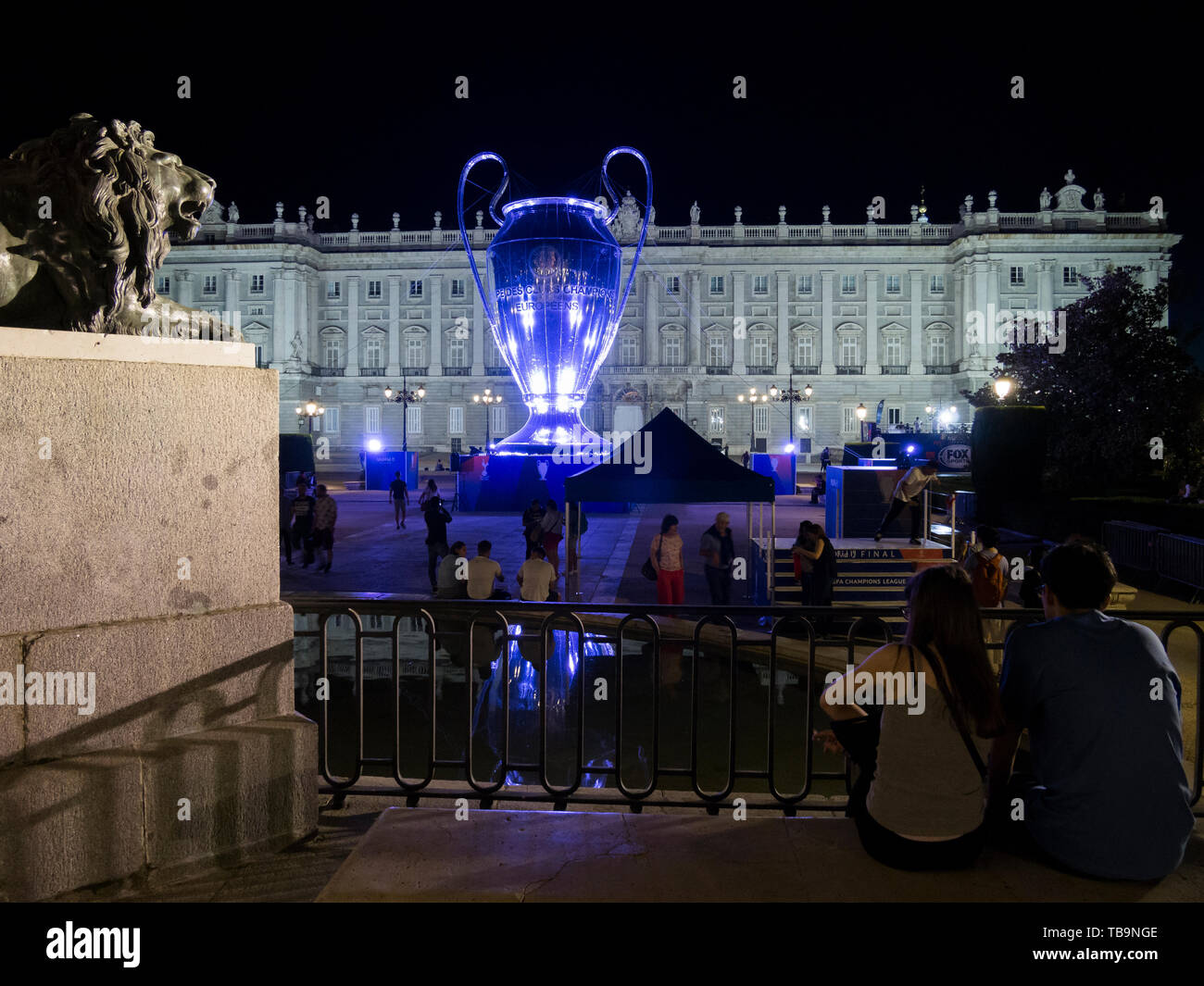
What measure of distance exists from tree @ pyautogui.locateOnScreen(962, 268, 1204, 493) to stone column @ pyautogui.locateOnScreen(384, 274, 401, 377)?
5265 cm

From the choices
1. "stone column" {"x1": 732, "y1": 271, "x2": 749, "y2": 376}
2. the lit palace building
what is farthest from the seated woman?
"stone column" {"x1": 732, "y1": 271, "x2": 749, "y2": 376}

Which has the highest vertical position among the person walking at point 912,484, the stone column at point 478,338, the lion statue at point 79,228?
the stone column at point 478,338

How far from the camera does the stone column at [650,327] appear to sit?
64.1 meters

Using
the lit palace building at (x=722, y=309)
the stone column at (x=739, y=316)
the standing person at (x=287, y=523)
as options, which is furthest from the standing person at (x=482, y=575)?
the stone column at (x=739, y=316)

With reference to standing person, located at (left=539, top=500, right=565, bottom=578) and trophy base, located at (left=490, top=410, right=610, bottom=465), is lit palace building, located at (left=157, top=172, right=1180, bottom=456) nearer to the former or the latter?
trophy base, located at (left=490, top=410, right=610, bottom=465)

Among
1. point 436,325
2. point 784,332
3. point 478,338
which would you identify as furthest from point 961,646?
point 436,325

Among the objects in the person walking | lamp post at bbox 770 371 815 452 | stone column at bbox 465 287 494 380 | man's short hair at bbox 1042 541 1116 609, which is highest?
stone column at bbox 465 287 494 380

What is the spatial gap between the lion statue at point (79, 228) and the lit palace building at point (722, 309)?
197ft

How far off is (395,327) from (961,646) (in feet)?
222

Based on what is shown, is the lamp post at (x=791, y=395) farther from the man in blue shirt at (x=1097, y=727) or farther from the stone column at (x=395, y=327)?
the man in blue shirt at (x=1097, y=727)

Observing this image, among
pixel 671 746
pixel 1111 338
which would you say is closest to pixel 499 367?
pixel 1111 338

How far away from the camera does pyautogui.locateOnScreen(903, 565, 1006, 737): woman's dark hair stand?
2.64 metres

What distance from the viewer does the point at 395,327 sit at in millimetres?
66812
